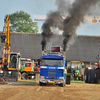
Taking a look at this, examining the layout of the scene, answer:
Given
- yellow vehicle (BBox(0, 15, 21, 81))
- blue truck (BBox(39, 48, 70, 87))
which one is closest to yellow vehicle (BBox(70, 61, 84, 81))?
yellow vehicle (BBox(0, 15, 21, 81))

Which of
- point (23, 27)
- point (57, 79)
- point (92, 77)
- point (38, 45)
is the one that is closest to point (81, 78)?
point (92, 77)

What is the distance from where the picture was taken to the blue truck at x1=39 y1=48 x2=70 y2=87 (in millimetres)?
21344

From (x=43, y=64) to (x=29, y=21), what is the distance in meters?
67.5

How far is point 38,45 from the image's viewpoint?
5194 centimetres

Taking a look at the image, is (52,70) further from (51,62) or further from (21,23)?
(21,23)

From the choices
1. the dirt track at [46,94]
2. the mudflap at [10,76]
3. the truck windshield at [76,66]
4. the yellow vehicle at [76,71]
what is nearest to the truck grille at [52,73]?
the dirt track at [46,94]

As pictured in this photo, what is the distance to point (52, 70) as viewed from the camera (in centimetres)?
2145

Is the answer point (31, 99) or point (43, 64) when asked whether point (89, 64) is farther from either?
point (31, 99)

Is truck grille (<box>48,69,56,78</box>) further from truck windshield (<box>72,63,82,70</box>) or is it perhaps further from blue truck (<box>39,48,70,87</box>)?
truck windshield (<box>72,63,82,70</box>)

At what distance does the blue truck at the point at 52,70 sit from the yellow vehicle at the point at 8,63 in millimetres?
6992

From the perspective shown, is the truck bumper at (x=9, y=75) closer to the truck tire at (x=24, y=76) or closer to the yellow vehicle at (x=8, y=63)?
the yellow vehicle at (x=8, y=63)

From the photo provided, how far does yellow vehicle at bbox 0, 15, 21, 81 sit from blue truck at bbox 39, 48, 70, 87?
699 cm

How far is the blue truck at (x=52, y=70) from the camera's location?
2134 cm

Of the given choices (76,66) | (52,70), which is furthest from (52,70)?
(76,66)
